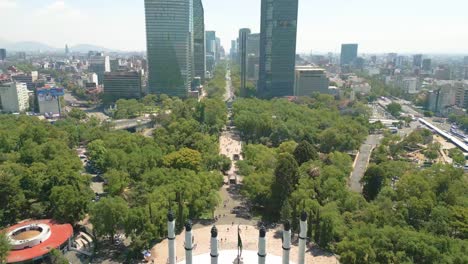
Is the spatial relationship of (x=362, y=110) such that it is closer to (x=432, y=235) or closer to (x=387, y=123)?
(x=387, y=123)

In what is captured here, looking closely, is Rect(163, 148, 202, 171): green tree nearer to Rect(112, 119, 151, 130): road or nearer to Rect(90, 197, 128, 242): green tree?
Rect(90, 197, 128, 242): green tree

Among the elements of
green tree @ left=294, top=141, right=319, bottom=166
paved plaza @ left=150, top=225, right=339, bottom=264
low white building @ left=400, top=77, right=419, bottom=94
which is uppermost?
low white building @ left=400, top=77, right=419, bottom=94

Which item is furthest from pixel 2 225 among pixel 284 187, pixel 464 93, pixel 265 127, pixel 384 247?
pixel 464 93

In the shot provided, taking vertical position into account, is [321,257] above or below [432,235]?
below

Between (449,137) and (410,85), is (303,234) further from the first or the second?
(410,85)

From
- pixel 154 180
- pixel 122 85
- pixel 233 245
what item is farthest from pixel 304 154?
pixel 122 85

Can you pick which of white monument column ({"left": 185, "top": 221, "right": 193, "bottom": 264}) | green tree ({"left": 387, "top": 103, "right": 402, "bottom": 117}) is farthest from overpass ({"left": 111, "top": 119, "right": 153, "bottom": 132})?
green tree ({"left": 387, "top": 103, "right": 402, "bottom": 117})
